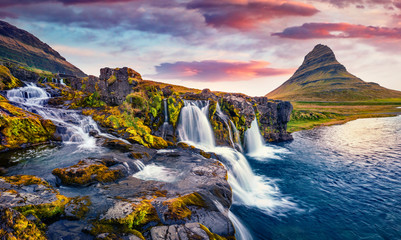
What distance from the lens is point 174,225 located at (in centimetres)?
661

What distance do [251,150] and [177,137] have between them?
52.2 feet

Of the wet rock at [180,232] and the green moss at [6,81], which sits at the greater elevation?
the green moss at [6,81]

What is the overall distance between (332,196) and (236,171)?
9.23 metres

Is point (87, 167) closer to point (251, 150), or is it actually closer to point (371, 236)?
point (371, 236)

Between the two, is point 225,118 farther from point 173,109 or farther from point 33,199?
point 33,199

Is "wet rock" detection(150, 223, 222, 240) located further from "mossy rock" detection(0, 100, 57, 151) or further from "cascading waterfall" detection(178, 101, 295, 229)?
"mossy rock" detection(0, 100, 57, 151)

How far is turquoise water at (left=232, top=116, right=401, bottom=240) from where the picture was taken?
455 inches

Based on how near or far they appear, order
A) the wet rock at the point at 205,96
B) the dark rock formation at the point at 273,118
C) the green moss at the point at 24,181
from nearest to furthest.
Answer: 1. the green moss at the point at 24,181
2. the wet rock at the point at 205,96
3. the dark rock formation at the point at 273,118

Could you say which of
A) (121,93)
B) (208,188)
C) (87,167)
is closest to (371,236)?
(208,188)

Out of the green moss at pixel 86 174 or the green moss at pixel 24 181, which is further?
the green moss at pixel 86 174

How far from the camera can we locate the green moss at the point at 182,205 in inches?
287

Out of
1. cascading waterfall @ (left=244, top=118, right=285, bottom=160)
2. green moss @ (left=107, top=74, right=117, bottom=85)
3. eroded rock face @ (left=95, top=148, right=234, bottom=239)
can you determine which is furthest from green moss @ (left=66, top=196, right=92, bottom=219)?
cascading waterfall @ (left=244, top=118, right=285, bottom=160)

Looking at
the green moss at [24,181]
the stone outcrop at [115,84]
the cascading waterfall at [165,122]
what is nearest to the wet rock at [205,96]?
the cascading waterfall at [165,122]

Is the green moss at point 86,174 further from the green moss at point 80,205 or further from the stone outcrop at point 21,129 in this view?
the stone outcrop at point 21,129
